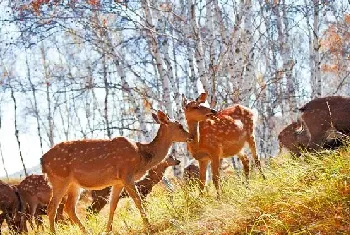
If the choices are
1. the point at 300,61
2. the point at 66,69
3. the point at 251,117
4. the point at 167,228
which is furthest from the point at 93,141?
the point at 300,61

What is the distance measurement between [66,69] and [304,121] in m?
27.1

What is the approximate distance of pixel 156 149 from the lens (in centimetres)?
834

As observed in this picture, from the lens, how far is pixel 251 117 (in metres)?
9.78

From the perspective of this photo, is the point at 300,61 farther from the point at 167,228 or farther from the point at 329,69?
the point at 167,228

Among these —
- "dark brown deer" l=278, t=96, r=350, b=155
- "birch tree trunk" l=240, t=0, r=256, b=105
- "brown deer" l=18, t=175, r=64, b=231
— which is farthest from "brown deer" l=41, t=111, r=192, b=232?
"brown deer" l=18, t=175, r=64, b=231

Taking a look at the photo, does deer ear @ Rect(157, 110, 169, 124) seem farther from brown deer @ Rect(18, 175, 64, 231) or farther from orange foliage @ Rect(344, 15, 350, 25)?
orange foliage @ Rect(344, 15, 350, 25)

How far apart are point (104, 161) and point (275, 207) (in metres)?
3.22

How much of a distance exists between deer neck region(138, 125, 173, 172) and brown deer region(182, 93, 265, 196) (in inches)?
16.1

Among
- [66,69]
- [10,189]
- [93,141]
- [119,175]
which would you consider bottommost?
[10,189]

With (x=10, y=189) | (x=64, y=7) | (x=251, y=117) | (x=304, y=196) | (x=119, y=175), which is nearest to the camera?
(x=304, y=196)

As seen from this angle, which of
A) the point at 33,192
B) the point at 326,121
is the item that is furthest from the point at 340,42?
the point at 326,121

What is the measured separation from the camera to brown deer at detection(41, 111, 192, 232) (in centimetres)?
809

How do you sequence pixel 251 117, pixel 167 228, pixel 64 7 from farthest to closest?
pixel 64 7 < pixel 251 117 < pixel 167 228

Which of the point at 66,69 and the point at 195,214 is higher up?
the point at 66,69
